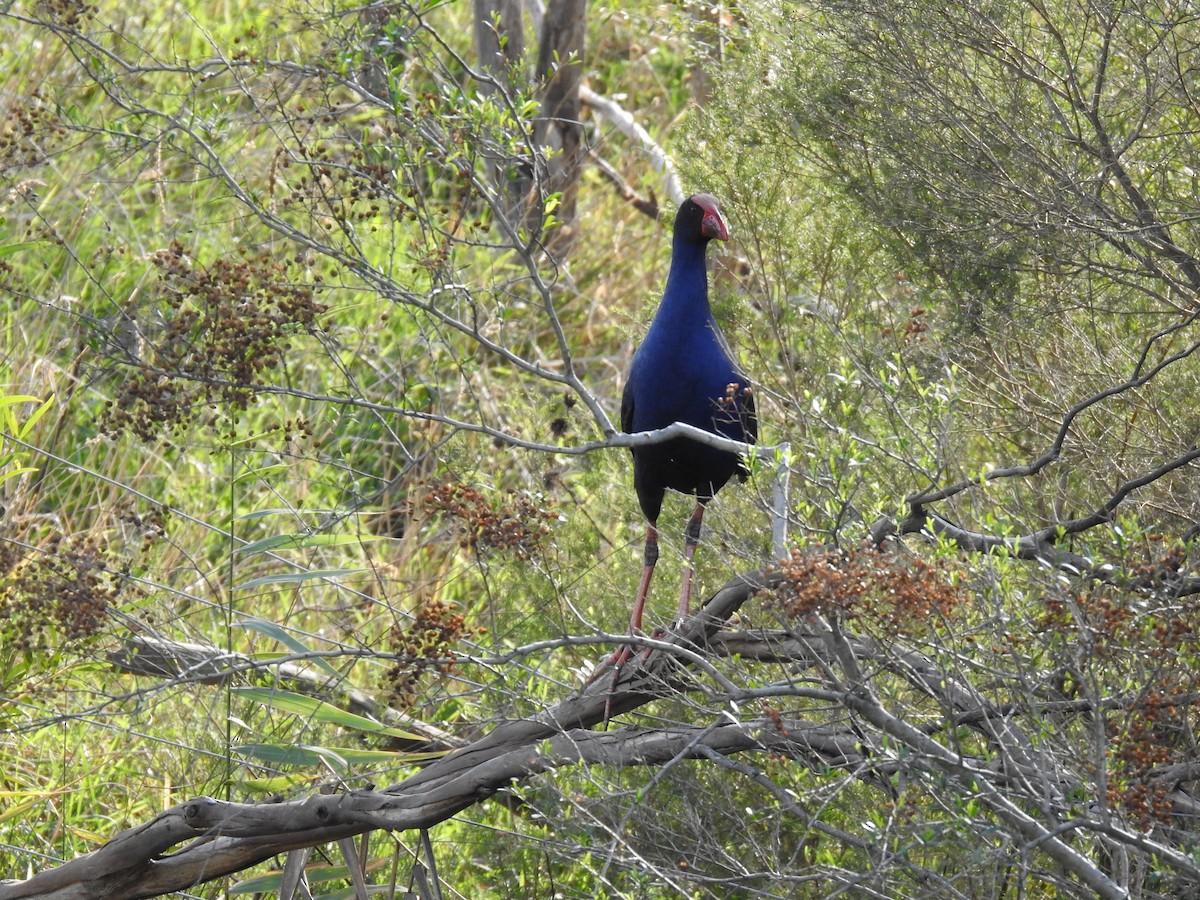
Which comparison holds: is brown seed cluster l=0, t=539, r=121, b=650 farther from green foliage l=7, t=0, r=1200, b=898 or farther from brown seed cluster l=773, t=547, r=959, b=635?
brown seed cluster l=773, t=547, r=959, b=635

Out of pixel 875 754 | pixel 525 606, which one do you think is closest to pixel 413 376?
pixel 525 606

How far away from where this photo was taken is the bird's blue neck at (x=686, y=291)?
14.3ft

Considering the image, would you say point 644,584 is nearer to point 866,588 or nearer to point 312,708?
point 312,708

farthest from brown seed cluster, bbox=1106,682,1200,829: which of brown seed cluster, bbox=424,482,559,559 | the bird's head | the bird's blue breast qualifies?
the bird's head

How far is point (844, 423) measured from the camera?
329 cm

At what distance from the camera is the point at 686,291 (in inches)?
173

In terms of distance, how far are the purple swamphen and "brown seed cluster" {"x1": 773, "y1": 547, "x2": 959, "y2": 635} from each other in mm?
1550

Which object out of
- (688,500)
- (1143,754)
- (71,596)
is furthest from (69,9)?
(1143,754)

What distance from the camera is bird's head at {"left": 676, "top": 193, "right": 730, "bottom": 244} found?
4.28 meters

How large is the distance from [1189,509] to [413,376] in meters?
3.51

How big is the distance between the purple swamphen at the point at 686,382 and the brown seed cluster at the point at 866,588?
1550 millimetres

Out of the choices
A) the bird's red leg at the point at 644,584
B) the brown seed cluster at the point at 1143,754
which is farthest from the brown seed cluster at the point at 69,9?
the brown seed cluster at the point at 1143,754

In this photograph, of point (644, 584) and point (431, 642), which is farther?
point (644, 584)

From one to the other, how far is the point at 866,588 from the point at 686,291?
1948 millimetres
